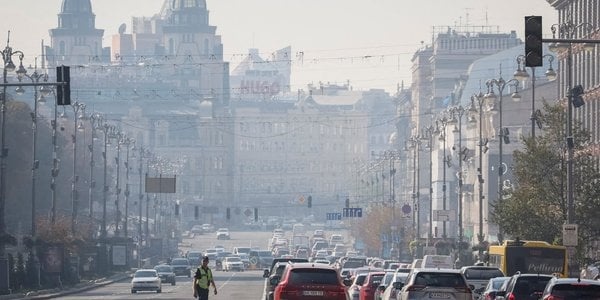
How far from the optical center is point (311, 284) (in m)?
49.1

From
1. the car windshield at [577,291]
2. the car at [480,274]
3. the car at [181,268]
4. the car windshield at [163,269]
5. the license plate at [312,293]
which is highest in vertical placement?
the car windshield at [577,291]

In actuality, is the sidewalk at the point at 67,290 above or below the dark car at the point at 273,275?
below

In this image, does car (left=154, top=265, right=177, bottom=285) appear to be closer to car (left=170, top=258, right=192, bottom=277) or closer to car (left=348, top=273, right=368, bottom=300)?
car (left=170, top=258, right=192, bottom=277)

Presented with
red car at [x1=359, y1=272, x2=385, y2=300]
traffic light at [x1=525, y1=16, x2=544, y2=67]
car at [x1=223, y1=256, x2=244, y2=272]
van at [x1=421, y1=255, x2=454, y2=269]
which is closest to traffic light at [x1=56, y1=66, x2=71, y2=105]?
red car at [x1=359, y1=272, x2=385, y2=300]

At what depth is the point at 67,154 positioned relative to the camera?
183750 millimetres

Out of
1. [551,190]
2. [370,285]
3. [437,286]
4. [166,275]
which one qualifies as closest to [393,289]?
[437,286]

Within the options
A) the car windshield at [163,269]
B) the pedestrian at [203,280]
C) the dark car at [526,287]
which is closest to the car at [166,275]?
the car windshield at [163,269]

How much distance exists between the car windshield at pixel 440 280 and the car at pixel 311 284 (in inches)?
144

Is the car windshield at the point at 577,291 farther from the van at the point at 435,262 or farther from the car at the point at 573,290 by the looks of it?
the van at the point at 435,262

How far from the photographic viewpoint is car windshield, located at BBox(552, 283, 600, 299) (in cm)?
3866

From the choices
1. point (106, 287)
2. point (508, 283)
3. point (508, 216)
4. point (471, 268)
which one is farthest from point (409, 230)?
point (508, 283)

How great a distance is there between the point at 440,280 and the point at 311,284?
4.53 metres

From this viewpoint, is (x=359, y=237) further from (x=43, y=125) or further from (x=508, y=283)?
(x=508, y=283)

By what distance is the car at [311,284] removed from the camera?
4894cm
